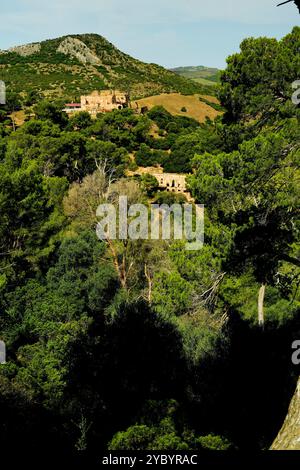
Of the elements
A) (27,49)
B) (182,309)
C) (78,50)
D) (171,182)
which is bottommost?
(182,309)

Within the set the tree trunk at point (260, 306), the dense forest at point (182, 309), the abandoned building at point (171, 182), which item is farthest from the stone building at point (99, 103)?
the tree trunk at point (260, 306)

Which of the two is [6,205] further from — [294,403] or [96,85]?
[96,85]

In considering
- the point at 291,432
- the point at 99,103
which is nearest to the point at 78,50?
the point at 99,103

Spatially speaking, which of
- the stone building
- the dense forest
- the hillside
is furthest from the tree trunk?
the hillside

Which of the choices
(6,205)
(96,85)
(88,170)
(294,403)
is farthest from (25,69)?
(294,403)

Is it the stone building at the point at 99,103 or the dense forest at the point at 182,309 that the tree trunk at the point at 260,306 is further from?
the stone building at the point at 99,103

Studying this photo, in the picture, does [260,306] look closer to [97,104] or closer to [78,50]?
[97,104]

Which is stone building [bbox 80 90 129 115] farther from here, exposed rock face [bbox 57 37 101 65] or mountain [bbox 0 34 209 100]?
exposed rock face [bbox 57 37 101 65]
